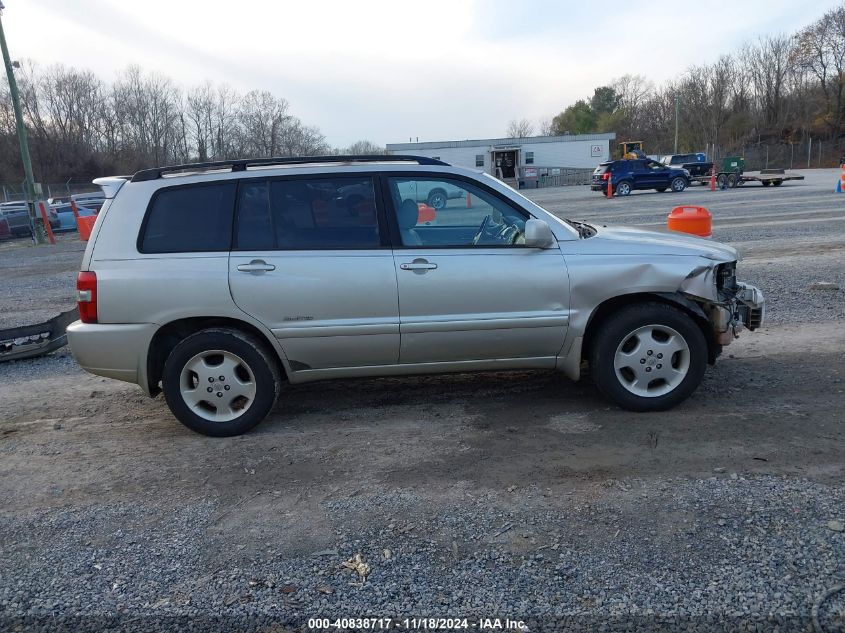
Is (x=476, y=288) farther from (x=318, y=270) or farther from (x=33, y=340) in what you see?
(x=33, y=340)

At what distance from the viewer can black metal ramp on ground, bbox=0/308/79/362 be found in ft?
22.4

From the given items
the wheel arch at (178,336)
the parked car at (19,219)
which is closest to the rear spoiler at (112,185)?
the wheel arch at (178,336)

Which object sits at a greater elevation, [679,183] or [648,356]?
[679,183]

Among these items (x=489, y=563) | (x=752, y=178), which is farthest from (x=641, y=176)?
(x=489, y=563)

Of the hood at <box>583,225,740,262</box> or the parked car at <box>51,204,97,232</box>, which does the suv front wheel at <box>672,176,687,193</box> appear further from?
the hood at <box>583,225,740,262</box>

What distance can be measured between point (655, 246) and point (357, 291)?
213cm

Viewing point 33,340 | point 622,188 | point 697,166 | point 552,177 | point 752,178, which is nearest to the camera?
point 33,340

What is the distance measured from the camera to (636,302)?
14.8ft

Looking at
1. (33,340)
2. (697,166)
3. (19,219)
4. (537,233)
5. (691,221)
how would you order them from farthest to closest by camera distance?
(697,166), (19,219), (691,221), (33,340), (537,233)

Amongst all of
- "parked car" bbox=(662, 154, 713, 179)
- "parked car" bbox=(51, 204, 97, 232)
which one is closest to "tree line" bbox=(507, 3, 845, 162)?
"parked car" bbox=(662, 154, 713, 179)

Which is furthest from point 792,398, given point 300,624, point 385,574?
point 300,624

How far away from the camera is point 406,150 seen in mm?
53094

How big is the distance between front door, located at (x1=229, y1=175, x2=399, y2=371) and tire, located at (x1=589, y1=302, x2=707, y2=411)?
1489 mm

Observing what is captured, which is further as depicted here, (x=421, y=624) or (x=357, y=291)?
(x=357, y=291)
